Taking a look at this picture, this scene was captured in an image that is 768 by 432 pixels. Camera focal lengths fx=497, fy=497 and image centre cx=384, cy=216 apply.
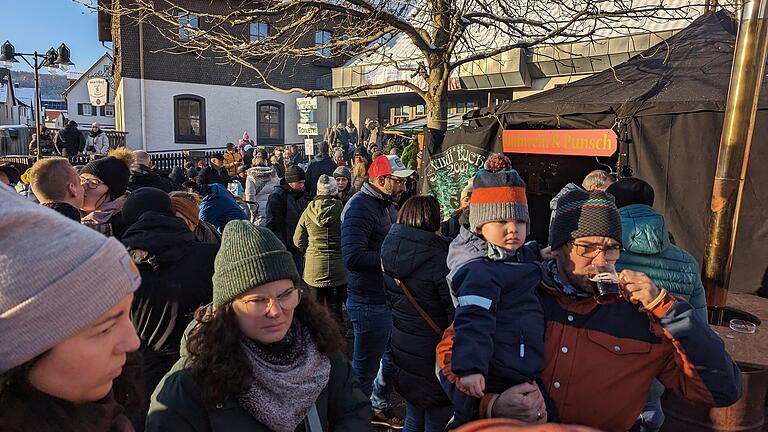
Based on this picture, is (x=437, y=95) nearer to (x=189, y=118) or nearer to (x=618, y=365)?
(x=618, y=365)

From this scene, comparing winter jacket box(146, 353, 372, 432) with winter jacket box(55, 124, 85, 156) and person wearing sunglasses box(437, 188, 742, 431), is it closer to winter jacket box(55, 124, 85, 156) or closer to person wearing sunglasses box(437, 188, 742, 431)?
person wearing sunglasses box(437, 188, 742, 431)

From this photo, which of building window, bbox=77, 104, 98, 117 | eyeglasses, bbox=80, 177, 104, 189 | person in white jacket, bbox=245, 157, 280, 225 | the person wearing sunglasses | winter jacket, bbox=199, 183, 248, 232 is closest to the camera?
the person wearing sunglasses

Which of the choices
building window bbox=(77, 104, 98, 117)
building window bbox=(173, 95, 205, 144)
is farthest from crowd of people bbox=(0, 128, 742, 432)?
building window bbox=(77, 104, 98, 117)

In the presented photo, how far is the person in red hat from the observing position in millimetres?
4086

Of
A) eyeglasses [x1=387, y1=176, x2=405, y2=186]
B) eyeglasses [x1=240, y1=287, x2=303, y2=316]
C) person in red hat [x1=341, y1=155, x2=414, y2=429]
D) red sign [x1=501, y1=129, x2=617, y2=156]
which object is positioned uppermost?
red sign [x1=501, y1=129, x2=617, y2=156]

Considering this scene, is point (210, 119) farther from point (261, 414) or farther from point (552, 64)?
point (261, 414)

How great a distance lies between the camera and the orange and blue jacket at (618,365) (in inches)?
71.6

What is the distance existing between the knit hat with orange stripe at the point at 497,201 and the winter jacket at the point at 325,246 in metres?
2.65

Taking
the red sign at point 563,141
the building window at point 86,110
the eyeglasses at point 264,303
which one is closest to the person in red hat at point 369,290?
the eyeglasses at point 264,303

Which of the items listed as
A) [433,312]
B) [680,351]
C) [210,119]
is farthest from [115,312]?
[210,119]

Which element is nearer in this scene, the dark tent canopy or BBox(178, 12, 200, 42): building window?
the dark tent canopy

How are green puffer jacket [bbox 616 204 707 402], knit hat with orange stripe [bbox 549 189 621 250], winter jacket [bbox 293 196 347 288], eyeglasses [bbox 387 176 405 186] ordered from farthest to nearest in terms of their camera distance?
1. winter jacket [bbox 293 196 347 288]
2. eyeglasses [bbox 387 176 405 186]
3. green puffer jacket [bbox 616 204 707 402]
4. knit hat with orange stripe [bbox 549 189 621 250]

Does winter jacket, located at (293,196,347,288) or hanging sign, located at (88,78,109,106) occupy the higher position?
hanging sign, located at (88,78,109,106)

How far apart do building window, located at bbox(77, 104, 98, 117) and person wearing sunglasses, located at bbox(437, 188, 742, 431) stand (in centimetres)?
4842
